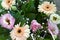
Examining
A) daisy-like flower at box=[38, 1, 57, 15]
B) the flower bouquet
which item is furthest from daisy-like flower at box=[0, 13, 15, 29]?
daisy-like flower at box=[38, 1, 57, 15]

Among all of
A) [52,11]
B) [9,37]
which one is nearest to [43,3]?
[52,11]

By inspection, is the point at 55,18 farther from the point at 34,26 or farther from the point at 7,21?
the point at 7,21

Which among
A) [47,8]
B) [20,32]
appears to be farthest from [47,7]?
[20,32]

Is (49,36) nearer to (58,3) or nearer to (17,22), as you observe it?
(17,22)

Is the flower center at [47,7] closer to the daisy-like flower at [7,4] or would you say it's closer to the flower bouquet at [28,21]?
the flower bouquet at [28,21]

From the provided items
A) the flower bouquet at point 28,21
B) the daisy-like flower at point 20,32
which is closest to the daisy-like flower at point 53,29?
the flower bouquet at point 28,21

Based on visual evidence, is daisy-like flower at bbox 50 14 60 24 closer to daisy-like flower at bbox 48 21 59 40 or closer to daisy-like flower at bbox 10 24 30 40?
daisy-like flower at bbox 48 21 59 40

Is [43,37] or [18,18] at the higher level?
[18,18]
